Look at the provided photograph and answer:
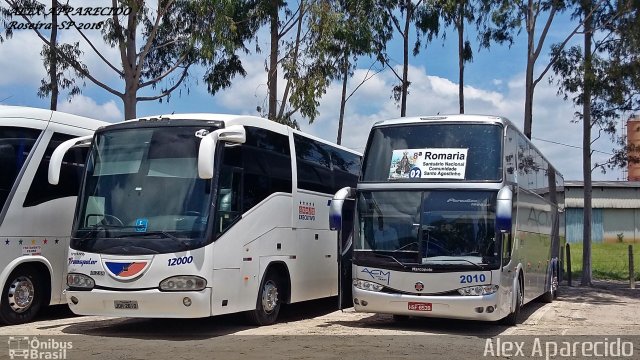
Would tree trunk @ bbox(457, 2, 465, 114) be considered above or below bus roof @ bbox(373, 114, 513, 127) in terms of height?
above

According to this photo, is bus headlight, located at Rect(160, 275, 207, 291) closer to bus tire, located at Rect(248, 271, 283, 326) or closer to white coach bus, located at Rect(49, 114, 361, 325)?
white coach bus, located at Rect(49, 114, 361, 325)

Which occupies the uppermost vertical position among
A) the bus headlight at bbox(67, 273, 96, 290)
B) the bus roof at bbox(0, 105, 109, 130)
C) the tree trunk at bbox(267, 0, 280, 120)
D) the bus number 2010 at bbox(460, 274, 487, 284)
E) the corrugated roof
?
the tree trunk at bbox(267, 0, 280, 120)

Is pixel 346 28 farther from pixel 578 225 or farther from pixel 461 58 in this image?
pixel 578 225

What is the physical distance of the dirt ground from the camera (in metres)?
9.72

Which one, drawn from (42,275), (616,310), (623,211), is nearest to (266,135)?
(42,275)

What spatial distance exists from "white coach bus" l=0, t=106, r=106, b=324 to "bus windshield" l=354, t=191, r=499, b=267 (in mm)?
5247

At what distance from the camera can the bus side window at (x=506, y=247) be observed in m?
11.7

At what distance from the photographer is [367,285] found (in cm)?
1209

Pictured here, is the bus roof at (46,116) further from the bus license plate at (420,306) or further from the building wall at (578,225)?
the building wall at (578,225)

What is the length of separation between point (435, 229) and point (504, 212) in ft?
3.87

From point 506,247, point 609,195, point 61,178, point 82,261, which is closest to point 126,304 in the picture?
point 82,261

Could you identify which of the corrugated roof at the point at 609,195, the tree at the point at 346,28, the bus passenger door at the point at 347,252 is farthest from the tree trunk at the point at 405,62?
the corrugated roof at the point at 609,195

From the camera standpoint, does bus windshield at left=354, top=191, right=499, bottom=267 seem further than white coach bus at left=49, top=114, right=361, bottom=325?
Yes

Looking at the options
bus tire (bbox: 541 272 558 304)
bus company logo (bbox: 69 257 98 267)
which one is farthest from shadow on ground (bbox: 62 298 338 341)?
bus tire (bbox: 541 272 558 304)
